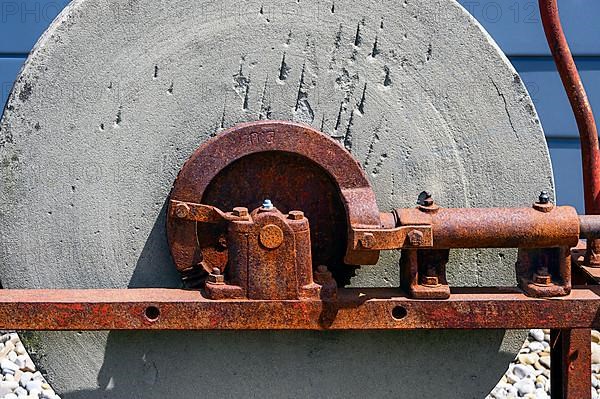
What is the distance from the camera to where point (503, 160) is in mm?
2281

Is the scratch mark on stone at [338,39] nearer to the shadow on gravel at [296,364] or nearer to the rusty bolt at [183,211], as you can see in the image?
the rusty bolt at [183,211]

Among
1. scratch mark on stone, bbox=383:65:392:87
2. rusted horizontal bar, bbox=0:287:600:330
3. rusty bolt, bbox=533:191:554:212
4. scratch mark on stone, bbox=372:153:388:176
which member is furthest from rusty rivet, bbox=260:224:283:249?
rusty bolt, bbox=533:191:554:212

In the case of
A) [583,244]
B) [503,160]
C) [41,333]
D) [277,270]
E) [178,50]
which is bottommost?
[41,333]

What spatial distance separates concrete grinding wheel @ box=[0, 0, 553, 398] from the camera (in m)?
2.23

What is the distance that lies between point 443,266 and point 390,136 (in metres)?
0.38

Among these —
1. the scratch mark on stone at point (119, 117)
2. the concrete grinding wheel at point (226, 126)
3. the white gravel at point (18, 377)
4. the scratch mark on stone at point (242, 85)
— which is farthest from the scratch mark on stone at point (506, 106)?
the white gravel at point (18, 377)

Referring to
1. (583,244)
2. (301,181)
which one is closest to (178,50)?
(301,181)

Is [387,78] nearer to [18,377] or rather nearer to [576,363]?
[576,363]

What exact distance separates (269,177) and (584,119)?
2.81ft

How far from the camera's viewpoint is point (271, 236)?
202cm

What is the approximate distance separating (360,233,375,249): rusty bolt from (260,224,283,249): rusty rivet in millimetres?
193

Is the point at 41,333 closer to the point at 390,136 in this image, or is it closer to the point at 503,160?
the point at 390,136

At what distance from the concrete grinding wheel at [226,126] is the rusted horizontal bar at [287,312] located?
23cm

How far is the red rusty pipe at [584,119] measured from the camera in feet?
7.55
